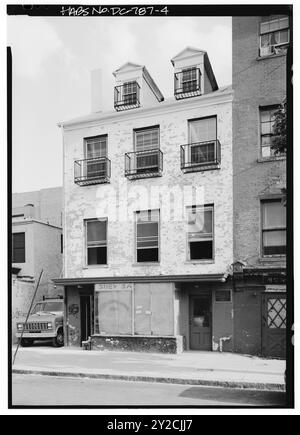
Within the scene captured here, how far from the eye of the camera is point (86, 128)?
1188 cm

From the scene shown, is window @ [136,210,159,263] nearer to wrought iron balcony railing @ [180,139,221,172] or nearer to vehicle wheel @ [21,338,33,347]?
wrought iron balcony railing @ [180,139,221,172]

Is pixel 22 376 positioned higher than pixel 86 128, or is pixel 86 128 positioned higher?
pixel 86 128

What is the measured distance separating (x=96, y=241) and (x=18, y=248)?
14.2 ft

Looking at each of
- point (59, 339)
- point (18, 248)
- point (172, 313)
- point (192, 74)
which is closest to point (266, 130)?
point (192, 74)

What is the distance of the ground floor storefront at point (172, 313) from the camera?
1216cm

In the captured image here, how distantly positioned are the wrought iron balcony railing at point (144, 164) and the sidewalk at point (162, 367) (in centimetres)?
404

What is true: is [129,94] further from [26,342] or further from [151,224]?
[26,342]

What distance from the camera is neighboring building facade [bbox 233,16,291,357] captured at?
10703 mm

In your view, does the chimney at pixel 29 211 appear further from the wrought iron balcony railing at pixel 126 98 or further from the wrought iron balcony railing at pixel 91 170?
the wrought iron balcony railing at pixel 126 98

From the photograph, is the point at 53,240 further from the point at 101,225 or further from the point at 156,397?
the point at 156,397

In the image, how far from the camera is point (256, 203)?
11648 millimetres
